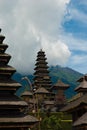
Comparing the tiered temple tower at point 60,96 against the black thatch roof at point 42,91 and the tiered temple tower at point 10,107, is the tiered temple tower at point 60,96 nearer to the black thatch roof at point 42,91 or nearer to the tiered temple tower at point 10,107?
the black thatch roof at point 42,91

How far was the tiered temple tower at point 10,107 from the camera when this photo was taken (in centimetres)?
4516

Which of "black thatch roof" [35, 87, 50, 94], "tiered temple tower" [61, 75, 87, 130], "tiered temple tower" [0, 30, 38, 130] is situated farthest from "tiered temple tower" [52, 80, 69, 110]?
"tiered temple tower" [0, 30, 38, 130]

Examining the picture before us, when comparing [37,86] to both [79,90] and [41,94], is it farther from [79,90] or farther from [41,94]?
[79,90]

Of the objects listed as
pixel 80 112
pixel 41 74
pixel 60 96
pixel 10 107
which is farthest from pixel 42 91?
pixel 10 107

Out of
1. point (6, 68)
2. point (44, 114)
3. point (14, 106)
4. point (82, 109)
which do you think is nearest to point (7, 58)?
point (6, 68)

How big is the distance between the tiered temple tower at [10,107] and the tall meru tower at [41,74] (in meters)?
62.3

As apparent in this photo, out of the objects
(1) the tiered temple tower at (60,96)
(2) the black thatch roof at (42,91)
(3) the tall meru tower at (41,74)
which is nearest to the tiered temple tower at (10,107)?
(1) the tiered temple tower at (60,96)

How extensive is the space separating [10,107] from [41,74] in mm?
66954

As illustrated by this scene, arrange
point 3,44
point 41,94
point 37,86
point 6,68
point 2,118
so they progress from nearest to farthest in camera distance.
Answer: point 2,118 < point 6,68 < point 3,44 < point 41,94 < point 37,86

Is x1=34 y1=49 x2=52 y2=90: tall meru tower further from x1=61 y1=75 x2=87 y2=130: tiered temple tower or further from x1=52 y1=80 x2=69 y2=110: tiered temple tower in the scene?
x1=61 y1=75 x2=87 y2=130: tiered temple tower

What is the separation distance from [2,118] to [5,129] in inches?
60.6

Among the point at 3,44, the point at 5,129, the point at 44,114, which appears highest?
the point at 3,44

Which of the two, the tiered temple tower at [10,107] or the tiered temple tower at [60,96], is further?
the tiered temple tower at [60,96]

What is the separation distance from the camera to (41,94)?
336 ft
